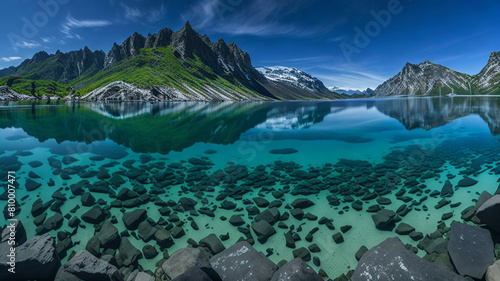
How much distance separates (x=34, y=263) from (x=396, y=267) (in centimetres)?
1442

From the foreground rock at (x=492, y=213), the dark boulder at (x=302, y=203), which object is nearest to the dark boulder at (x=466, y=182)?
the foreground rock at (x=492, y=213)

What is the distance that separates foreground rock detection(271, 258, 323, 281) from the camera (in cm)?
838

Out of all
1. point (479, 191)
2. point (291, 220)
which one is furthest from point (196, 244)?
point (479, 191)

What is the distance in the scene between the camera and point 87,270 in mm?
9117

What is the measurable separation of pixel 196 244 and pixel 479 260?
12808 millimetres

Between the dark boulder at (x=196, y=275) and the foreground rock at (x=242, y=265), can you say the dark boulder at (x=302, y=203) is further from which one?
the dark boulder at (x=196, y=275)

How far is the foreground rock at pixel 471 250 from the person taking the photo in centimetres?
961

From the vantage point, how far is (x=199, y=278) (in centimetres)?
797

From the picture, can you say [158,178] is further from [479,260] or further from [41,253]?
[479,260]

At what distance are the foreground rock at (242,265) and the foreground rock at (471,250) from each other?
26.3 ft

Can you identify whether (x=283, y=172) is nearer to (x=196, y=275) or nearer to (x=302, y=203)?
(x=302, y=203)

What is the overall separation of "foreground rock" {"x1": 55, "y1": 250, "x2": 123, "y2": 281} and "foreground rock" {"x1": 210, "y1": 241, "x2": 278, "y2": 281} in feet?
13.5

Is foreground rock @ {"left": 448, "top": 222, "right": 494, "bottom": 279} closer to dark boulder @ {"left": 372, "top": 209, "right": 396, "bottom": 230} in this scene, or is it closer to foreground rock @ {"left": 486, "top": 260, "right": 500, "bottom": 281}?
foreground rock @ {"left": 486, "top": 260, "right": 500, "bottom": 281}

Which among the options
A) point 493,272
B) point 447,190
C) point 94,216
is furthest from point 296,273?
point 447,190
